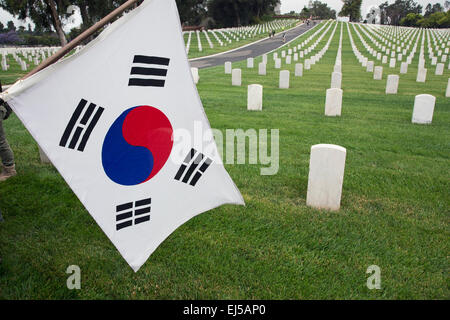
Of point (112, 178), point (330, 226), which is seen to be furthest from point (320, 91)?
point (112, 178)

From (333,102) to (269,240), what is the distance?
247 inches

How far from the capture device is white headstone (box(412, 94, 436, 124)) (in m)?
7.98

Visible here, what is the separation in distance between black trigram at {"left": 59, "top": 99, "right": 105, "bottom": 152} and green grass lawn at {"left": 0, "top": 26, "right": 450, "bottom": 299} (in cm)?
145

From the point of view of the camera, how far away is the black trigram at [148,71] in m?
2.31

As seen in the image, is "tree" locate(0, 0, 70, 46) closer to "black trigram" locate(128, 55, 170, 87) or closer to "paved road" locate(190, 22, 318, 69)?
"paved road" locate(190, 22, 318, 69)

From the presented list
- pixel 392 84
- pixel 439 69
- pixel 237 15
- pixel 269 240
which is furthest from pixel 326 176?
pixel 237 15

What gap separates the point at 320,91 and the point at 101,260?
11.4 meters

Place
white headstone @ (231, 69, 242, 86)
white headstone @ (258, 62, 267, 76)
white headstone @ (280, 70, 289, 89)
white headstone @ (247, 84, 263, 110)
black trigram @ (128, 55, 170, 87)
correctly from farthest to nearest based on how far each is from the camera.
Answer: white headstone @ (258, 62, 267, 76), white headstone @ (231, 69, 242, 86), white headstone @ (280, 70, 289, 89), white headstone @ (247, 84, 263, 110), black trigram @ (128, 55, 170, 87)

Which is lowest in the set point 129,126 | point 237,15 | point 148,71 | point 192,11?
point 129,126

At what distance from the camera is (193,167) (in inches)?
108

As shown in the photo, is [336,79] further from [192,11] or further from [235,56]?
[192,11]

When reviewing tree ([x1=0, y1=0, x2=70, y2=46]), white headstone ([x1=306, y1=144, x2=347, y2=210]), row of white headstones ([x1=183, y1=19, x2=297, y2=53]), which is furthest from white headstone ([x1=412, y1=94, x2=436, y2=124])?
tree ([x1=0, y1=0, x2=70, y2=46])

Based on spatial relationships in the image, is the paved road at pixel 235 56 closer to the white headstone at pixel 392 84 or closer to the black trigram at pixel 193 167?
the white headstone at pixel 392 84

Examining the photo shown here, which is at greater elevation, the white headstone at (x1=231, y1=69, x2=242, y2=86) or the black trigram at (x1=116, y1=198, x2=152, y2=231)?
the black trigram at (x1=116, y1=198, x2=152, y2=231)
